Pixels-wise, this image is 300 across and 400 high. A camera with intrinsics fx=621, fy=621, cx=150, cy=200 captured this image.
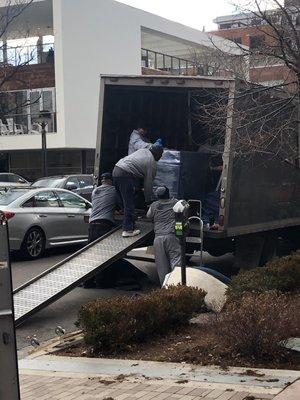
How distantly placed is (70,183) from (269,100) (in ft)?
44.7

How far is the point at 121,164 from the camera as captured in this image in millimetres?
10000


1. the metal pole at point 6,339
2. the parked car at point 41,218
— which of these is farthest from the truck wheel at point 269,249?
the metal pole at point 6,339

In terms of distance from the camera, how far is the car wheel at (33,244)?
13.1 meters

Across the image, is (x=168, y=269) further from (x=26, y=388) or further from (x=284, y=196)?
(x=26, y=388)

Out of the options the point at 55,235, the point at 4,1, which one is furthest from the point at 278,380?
the point at 4,1

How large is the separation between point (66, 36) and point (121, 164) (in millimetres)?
26659

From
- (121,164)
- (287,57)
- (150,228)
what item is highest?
(287,57)

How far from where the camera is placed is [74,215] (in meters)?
14.4

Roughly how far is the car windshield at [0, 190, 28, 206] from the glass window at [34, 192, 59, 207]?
325 mm

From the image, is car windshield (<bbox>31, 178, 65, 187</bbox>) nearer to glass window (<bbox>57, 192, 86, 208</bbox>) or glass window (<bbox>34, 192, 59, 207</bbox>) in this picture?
glass window (<bbox>57, 192, 86, 208</bbox>)

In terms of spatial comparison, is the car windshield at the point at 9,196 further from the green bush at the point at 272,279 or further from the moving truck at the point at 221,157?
the green bush at the point at 272,279

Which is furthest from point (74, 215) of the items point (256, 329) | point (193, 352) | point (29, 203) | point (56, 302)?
point (256, 329)

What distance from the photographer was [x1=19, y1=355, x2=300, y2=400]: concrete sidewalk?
16.1 ft

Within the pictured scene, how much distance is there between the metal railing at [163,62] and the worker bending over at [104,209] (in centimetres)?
3256
